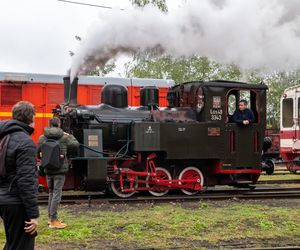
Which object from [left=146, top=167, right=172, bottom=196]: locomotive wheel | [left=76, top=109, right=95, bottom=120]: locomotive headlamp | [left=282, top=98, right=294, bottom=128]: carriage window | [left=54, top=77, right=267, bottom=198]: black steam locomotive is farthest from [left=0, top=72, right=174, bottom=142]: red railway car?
[left=282, top=98, right=294, bottom=128]: carriage window

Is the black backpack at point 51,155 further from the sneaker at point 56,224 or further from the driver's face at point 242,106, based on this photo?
the driver's face at point 242,106

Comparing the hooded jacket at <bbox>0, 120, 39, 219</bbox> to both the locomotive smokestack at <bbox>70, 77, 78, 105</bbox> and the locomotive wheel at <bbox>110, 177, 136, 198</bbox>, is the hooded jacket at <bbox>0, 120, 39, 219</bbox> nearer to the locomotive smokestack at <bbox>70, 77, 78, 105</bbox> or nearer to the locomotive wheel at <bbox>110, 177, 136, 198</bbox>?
the locomotive wheel at <bbox>110, 177, 136, 198</bbox>

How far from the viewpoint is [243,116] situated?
12586 mm

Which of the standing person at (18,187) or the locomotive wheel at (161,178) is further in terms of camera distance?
the locomotive wheel at (161,178)

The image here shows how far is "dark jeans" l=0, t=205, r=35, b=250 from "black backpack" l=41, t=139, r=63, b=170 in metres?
3.24

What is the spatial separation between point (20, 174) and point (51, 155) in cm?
339

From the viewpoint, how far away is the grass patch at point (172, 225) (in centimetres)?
705

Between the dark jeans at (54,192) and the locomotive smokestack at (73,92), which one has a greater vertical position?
the locomotive smokestack at (73,92)

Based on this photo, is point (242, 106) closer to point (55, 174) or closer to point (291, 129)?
point (55, 174)

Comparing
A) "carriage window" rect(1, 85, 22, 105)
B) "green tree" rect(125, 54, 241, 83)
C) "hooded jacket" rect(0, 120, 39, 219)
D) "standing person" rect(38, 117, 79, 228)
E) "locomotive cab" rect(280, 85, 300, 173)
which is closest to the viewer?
"hooded jacket" rect(0, 120, 39, 219)

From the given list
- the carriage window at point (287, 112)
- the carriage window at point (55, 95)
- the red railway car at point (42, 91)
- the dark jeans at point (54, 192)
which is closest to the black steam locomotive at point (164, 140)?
the dark jeans at point (54, 192)

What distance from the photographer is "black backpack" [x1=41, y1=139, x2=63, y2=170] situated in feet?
25.2

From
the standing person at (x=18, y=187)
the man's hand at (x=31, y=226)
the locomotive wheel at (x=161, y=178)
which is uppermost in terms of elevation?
the standing person at (x=18, y=187)

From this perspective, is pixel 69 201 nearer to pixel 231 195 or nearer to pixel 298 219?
pixel 231 195
